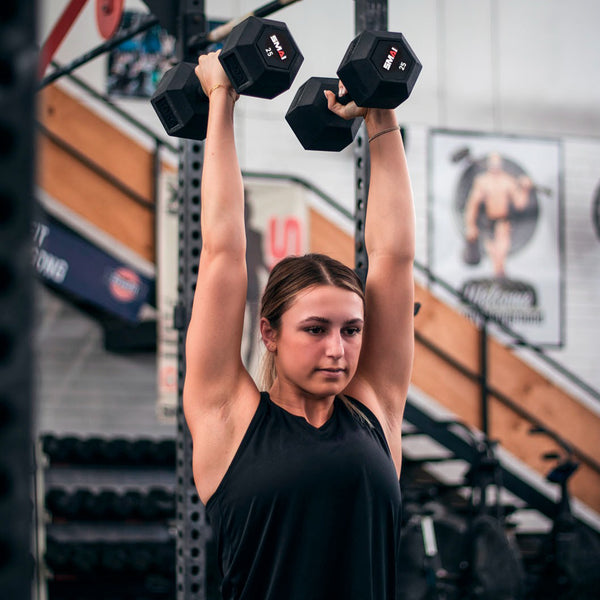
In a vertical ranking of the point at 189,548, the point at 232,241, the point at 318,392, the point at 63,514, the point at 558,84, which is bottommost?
the point at 63,514

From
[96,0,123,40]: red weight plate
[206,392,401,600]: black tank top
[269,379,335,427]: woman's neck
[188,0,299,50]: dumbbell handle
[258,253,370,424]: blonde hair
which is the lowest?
Result: [206,392,401,600]: black tank top

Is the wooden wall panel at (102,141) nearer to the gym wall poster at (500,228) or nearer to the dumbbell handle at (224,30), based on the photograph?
the gym wall poster at (500,228)

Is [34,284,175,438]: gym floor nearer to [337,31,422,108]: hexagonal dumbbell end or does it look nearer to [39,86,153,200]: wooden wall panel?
[39,86,153,200]: wooden wall panel

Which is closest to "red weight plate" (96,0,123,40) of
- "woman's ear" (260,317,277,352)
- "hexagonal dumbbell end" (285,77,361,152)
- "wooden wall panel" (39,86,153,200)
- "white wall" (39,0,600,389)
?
"hexagonal dumbbell end" (285,77,361,152)

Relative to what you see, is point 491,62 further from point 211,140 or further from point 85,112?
point 211,140

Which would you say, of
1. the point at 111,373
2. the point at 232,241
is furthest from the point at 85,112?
the point at 232,241

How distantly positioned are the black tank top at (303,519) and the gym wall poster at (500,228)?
5.41m

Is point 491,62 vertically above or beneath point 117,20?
above

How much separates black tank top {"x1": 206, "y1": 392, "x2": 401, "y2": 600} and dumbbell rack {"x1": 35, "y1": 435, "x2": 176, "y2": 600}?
12.0 ft

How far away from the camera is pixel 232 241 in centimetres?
139

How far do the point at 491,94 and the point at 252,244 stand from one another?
3084 millimetres

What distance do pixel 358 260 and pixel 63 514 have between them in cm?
387

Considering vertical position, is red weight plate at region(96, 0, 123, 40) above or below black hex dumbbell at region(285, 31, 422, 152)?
above

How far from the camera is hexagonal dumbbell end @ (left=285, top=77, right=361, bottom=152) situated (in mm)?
1621
